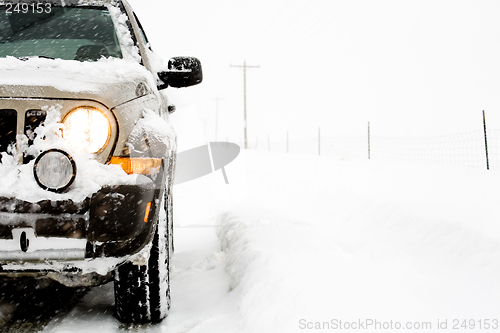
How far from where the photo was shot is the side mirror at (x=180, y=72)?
2439 mm

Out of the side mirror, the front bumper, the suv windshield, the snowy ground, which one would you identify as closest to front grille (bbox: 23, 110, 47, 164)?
the front bumper

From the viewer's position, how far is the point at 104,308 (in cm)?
245

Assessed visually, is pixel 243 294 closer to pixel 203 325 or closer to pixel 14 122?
pixel 203 325

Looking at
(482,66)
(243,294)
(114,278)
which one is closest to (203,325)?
(243,294)

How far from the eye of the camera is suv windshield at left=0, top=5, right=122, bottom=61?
7.29 ft

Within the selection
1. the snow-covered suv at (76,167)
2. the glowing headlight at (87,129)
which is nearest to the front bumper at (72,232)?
the snow-covered suv at (76,167)

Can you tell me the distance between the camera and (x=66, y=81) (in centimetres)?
161

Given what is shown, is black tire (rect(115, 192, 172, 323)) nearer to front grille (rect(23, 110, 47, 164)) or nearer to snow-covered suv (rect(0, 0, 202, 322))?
snow-covered suv (rect(0, 0, 202, 322))

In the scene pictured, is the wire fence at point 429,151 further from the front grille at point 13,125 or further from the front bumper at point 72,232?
the front grille at point 13,125

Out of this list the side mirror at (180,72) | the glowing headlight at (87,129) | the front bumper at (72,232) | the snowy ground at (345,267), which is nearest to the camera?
the front bumper at (72,232)

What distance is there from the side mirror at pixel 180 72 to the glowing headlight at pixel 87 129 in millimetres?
928

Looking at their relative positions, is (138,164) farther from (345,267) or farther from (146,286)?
(345,267)

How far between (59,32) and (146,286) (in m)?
1.74

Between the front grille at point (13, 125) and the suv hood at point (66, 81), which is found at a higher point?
the suv hood at point (66, 81)
